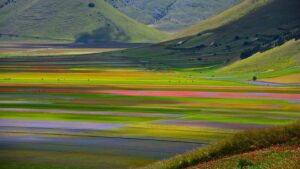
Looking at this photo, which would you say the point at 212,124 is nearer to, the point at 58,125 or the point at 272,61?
the point at 58,125

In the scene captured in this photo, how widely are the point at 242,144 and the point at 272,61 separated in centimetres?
13690

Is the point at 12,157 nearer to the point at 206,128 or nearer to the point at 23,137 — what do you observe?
the point at 23,137

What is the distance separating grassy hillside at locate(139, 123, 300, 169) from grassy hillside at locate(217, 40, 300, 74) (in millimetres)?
123498

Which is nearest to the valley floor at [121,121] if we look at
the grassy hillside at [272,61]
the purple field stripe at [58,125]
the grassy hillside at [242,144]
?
the purple field stripe at [58,125]

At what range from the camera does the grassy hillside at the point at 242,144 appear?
109 ft

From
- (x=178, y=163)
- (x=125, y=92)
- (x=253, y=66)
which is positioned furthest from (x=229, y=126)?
(x=253, y=66)

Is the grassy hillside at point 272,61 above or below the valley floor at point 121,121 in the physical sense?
above

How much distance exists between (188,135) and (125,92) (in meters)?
45.5

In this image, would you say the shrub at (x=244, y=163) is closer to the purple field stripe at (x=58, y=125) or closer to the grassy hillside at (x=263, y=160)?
the grassy hillside at (x=263, y=160)

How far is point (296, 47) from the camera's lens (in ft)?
563

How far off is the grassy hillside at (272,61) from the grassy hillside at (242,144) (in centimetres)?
12350

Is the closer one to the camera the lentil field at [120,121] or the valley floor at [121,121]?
the lentil field at [120,121]

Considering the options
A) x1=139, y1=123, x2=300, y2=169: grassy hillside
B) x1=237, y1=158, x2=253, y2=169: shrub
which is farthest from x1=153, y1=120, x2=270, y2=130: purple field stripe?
x1=237, y1=158, x2=253, y2=169: shrub

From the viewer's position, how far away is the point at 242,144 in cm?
3406
